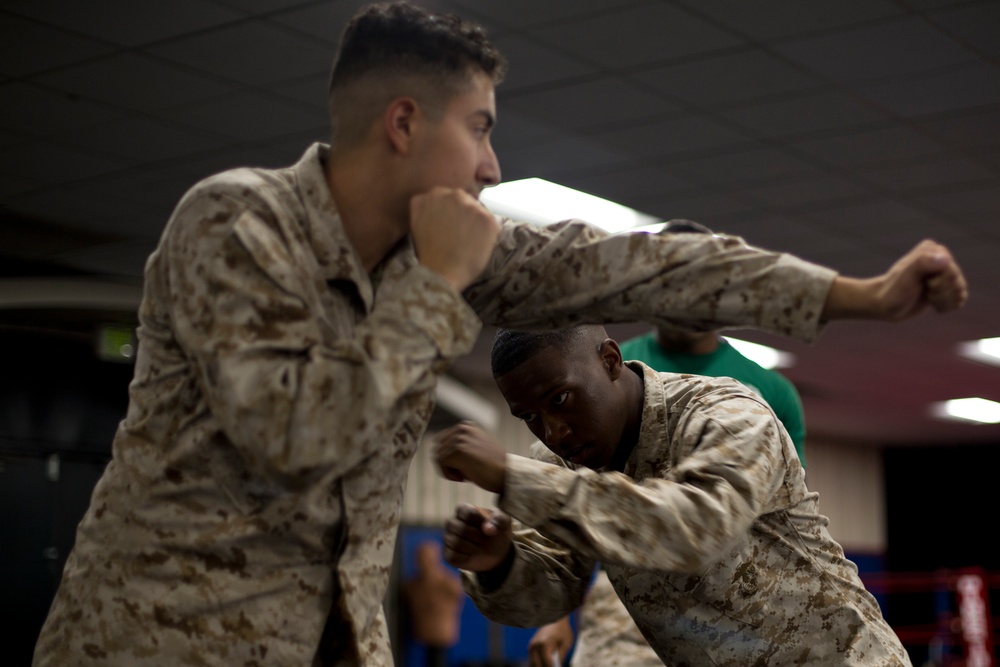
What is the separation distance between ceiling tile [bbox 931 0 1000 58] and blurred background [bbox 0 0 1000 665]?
0.01m

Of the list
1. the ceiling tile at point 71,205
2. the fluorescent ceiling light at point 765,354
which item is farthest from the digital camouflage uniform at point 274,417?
the fluorescent ceiling light at point 765,354

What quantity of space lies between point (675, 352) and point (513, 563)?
1.77 meters

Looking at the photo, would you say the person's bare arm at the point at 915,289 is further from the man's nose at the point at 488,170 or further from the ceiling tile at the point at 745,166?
the ceiling tile at the point at 745,166

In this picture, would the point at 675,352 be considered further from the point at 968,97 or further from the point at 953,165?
the point at 953,165

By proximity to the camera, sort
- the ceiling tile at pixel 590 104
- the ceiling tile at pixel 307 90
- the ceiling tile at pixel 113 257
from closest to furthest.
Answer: the ceiling tile at pixel 307 90, the ceiling tile at pixel 590 104, the ceiling tile at pixel 113 257

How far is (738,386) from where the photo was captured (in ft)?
7.03

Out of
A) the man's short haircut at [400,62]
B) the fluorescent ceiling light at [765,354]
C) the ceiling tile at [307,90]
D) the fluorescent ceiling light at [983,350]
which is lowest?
the fluorescent ceiling light at [765,354]

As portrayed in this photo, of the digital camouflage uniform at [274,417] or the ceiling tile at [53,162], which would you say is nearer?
the digital camouflage uniform at [274,417]

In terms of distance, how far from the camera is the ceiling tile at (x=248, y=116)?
17.2ft

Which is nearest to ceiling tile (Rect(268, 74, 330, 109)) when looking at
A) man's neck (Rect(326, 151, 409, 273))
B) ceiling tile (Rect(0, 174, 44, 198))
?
ceiling tile (Rect(0, 174, 44, 198))

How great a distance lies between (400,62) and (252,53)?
3408mm

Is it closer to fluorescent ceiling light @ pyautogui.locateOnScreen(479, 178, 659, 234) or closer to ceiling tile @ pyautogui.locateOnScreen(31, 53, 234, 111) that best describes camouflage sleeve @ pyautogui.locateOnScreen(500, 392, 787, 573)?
ceiling tile @ pyautogui.locateOnScreen(31, 53, 234, 111)

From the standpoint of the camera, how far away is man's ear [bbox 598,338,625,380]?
2223 mm

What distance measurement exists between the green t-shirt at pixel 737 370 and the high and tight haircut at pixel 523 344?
4.85ft
